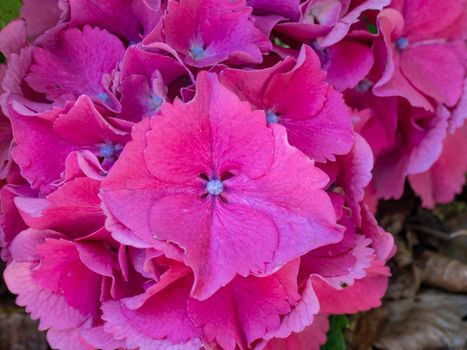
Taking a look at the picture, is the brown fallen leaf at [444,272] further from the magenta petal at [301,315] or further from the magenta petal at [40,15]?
the magenta petal at [40,15]

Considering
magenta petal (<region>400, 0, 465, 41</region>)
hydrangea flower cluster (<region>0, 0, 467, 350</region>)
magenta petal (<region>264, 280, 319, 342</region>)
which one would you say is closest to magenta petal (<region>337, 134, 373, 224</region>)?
hydrangea flower cluster (<region>0, 0, 467, 350</region>)

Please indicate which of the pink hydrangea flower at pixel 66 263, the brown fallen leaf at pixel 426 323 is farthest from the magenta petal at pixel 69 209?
the brown fallen leaf at pixel 426 323

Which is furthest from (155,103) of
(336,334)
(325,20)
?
(336,334)

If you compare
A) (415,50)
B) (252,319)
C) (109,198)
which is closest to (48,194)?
(109,198)

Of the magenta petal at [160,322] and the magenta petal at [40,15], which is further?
the magenta petal at [40,15]

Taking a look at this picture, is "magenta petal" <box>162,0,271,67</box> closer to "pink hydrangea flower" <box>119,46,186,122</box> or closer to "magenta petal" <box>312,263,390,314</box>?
"pink hydrangea flower" <box>119,46,186,122</box>

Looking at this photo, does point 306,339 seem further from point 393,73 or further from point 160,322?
point 393,73
